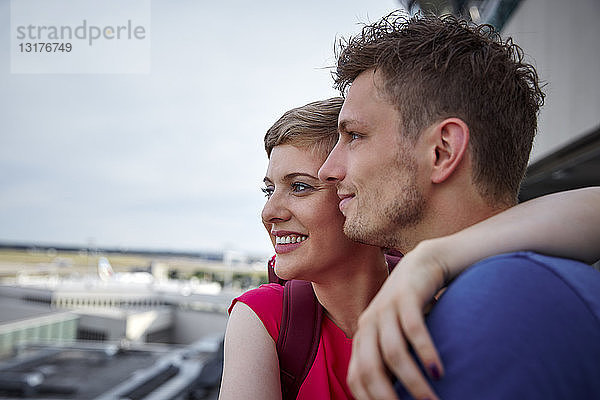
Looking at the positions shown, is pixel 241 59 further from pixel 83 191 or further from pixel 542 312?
pixel 83 191

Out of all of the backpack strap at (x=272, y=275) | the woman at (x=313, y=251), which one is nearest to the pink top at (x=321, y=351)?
the woman at (x=313, y=251)

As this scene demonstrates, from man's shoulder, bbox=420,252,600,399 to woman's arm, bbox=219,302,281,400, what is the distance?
0.61 meters

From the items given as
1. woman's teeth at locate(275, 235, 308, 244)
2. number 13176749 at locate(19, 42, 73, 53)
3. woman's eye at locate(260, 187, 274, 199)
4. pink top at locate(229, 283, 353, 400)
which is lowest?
pink top at locate(229, 283, 353, 400)

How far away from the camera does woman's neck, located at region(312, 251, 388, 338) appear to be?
1465mm

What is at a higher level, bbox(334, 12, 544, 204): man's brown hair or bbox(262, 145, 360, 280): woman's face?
bbox(334, 12, 544, 204): man's brown hair

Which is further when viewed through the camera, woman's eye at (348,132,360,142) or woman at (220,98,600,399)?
woman at (220,98,600,399)

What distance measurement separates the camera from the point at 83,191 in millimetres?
78312

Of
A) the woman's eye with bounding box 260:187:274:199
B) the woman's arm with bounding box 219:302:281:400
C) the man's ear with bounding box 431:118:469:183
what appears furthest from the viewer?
the woman's eye with bounding box 260:187:274:199

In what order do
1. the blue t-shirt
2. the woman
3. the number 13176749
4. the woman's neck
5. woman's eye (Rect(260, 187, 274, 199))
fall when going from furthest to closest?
1. the number 13176749
2. woman's eye (Rect(260, 187, 274, 199))
3. the woman's neck
4. the woman
5. the blue t-shirt

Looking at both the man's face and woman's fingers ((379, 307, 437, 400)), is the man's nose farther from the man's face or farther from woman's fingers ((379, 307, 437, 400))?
woman's fingers ((379, 307, 437, 400))

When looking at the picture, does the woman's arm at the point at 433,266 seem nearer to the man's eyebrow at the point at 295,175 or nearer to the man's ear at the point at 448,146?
the man's ear at the point at 448,146

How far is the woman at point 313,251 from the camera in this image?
131 centimetres

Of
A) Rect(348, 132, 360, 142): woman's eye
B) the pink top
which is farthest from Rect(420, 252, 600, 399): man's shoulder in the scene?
the pink top

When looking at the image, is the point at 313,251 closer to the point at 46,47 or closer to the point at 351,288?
the point at 351,288
